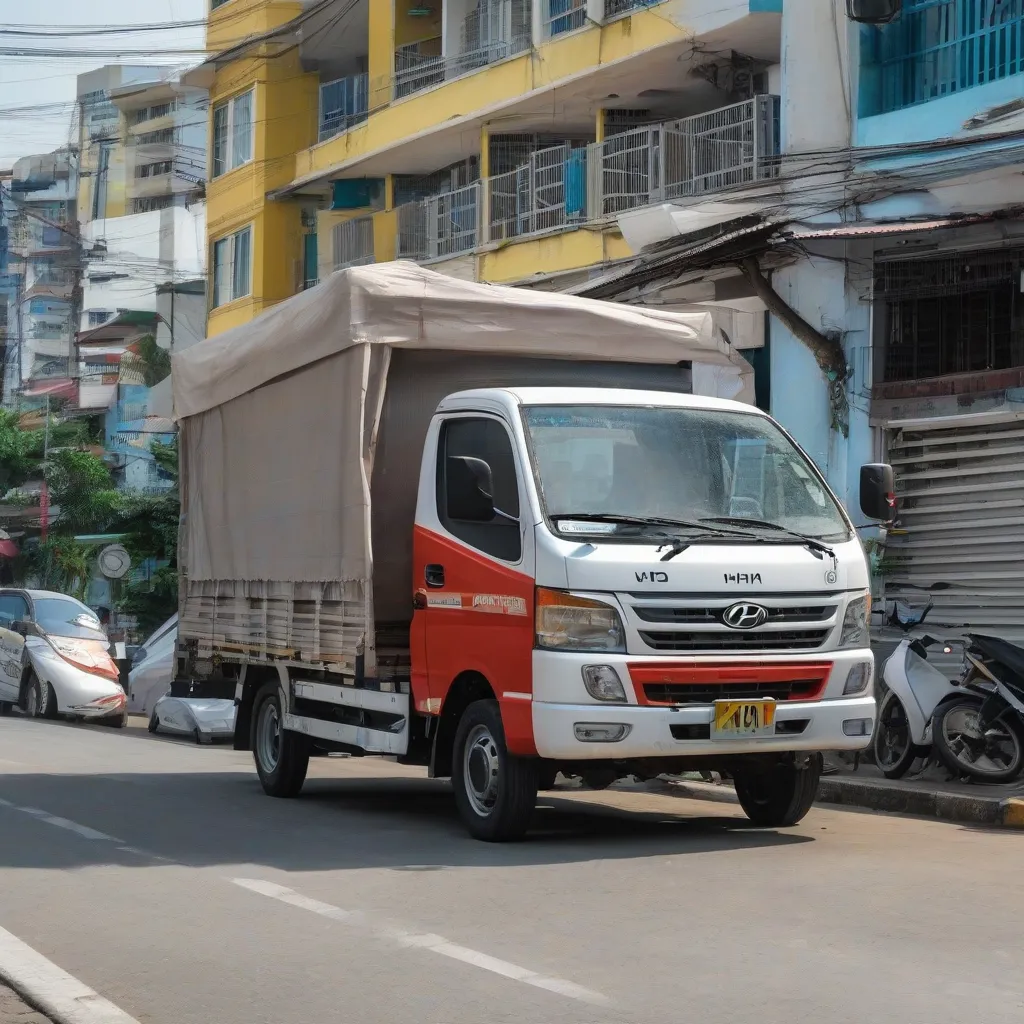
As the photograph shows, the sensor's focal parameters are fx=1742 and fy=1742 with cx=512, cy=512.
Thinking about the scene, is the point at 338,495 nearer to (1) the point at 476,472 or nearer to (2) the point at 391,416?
(2) the point at 391,416

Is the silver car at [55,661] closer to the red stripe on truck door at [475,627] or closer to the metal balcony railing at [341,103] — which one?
the metal balcony railing at [341,103]

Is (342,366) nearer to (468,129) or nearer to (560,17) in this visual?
(560,17)

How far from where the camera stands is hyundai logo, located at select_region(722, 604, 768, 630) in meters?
8.55

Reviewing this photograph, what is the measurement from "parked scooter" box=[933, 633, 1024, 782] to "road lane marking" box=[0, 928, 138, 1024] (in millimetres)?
7288

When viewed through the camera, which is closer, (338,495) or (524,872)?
(524,872)

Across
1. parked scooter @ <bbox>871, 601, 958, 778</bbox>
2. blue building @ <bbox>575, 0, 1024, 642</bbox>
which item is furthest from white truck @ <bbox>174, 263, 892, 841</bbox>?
blue building @ <bbox>575, 0, 1024, 642</bbox>

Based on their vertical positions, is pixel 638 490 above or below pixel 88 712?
above

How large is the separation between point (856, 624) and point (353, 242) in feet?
69.4

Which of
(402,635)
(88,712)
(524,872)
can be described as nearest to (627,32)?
(88,712)

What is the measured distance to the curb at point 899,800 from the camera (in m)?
10.6

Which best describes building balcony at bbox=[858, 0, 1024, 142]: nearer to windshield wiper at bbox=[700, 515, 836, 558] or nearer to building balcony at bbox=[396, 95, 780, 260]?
building balcony at bbox=[396, 95, 780, 260]

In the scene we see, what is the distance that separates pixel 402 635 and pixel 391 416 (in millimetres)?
1293

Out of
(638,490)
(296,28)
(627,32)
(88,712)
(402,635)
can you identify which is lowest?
(88,712)

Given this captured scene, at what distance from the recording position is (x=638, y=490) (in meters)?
9.04
